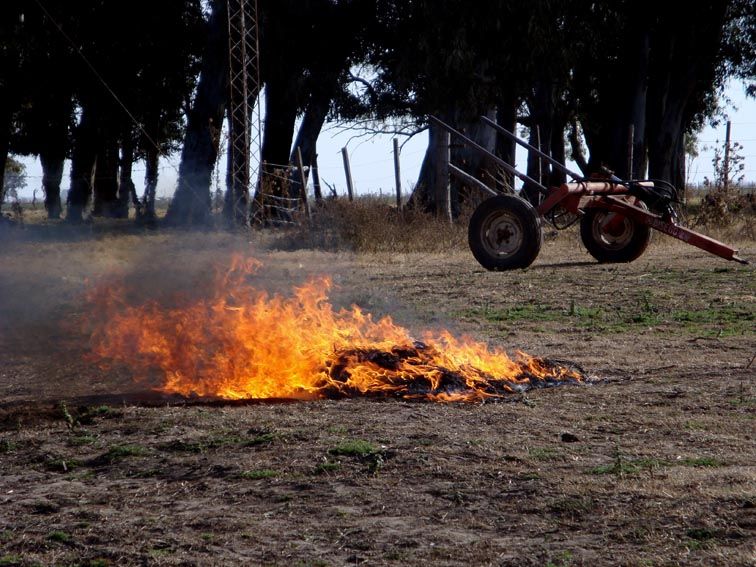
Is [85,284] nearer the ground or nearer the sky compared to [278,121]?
nearer the ground

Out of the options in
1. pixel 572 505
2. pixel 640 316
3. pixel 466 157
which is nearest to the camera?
pixel 572 505

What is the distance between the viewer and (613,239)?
16.6 metres

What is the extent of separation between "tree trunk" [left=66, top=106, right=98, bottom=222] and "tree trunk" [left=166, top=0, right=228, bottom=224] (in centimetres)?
855

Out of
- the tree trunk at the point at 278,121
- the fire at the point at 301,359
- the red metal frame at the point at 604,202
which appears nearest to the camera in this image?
the fire at the point at 301,359

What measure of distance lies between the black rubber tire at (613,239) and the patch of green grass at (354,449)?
36.2ft

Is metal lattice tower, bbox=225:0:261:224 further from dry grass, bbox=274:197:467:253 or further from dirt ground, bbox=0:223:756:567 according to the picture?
dirt ground, bbox=0:223:756:567

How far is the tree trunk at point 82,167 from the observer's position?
37.2 metres

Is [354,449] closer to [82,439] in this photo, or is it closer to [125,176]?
[82,439]

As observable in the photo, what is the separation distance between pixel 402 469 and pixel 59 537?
1737 mm

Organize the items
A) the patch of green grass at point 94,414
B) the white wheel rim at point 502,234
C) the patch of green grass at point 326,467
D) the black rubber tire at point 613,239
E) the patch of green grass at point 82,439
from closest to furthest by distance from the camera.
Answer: the patch of green grass at point 326,467
the patch of green grass at point 82,439
the patch of green grass at point 94,414
the white wheel rim at point 502,234
the black rubber tire at point 613,239

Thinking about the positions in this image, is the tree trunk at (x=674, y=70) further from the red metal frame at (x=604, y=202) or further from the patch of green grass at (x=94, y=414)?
the patch of green grass at (x=94, y=414)

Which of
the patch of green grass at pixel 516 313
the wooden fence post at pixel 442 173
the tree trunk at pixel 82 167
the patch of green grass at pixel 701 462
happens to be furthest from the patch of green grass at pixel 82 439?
the tree trunk at pixel 82 167

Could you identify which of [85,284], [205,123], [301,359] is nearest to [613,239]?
[85,284]

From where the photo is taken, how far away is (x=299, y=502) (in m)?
5.04
